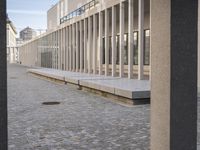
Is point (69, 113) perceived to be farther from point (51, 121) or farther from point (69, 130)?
point (69, 130)

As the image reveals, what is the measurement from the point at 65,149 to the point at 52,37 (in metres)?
36.3

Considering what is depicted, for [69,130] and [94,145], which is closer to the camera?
[94,145]

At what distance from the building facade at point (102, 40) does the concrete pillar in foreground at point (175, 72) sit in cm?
1416

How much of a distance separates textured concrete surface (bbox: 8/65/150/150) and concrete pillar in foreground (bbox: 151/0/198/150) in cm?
207

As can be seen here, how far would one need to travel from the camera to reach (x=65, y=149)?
5652 millimetres

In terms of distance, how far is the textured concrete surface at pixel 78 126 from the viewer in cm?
599

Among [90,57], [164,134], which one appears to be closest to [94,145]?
[164,134]

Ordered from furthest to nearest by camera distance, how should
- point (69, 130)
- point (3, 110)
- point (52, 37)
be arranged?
point (52, 37) < point (69, 130) < point (3, 110)

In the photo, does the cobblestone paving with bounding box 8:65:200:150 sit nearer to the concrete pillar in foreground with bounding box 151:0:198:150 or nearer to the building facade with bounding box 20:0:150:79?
the concrete pillar in foreground with bounding box 151:0:198:150

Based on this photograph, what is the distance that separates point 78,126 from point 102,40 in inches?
787

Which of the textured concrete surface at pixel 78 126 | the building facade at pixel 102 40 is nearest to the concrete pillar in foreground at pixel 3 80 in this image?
the textured concrete surface at pixel 78 126

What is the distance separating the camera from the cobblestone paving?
5.99 metres

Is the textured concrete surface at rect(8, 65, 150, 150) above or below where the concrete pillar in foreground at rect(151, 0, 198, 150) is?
below

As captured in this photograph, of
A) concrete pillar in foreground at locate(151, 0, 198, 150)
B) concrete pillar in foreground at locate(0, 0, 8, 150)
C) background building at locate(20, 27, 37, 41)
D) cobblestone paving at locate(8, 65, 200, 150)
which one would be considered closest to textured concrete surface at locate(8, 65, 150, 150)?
cobblestone paving at locate(8, 65, 200, 150)
